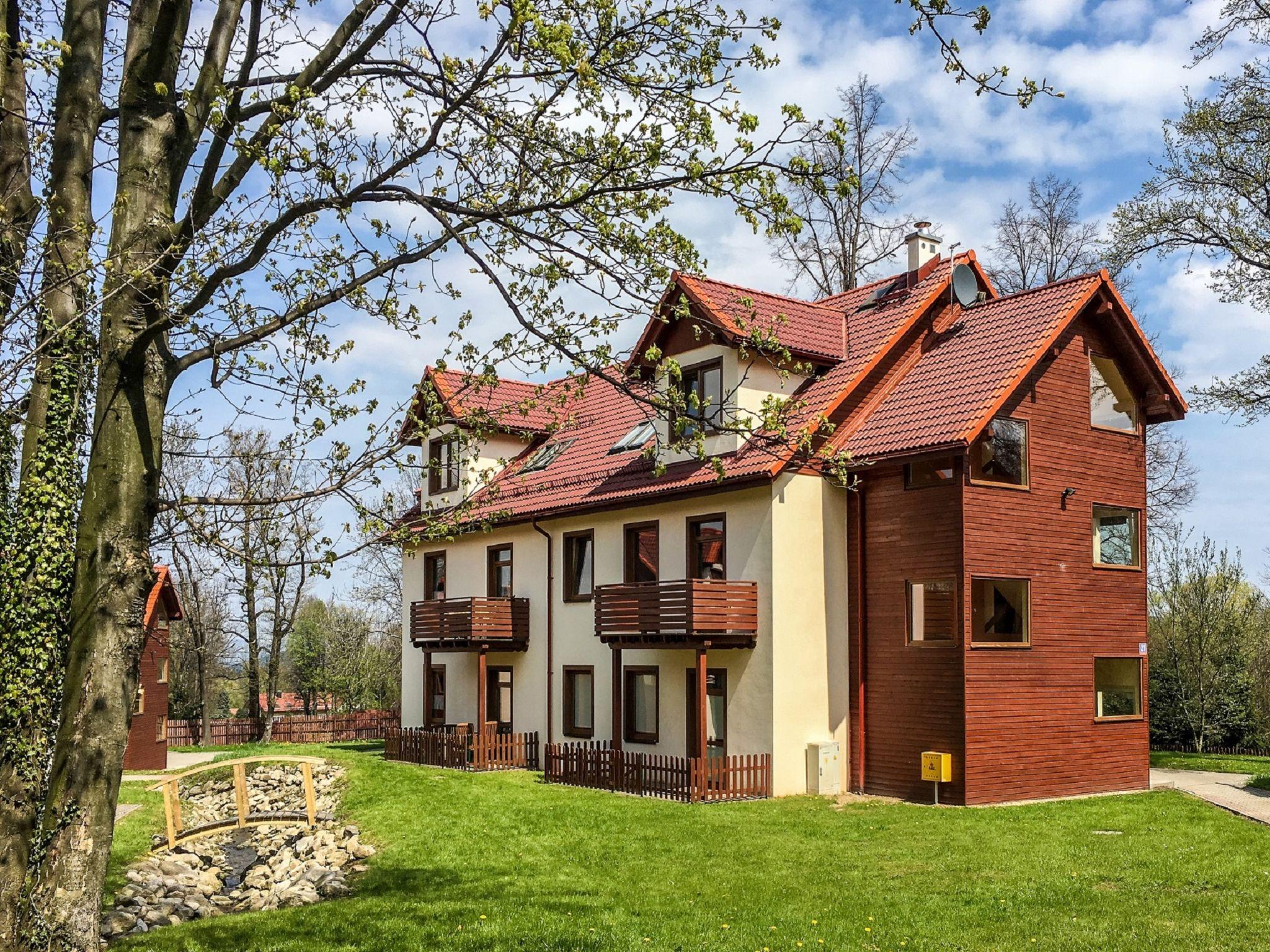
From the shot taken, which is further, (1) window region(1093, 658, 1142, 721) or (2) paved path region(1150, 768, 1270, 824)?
(1) window region(1093, 658, 1142, 721)

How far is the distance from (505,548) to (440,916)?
16.5m

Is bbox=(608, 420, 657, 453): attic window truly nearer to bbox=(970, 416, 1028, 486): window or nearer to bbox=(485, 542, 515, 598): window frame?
bbox=(485, 542, 515, 598): window frame

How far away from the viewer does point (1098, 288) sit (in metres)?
20.4

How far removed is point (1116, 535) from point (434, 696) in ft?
54.7

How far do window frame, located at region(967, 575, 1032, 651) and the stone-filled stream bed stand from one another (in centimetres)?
963

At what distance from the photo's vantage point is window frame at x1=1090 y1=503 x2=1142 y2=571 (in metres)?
20.6

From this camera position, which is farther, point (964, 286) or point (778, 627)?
point (964, 286)

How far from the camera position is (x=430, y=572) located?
99.6ft

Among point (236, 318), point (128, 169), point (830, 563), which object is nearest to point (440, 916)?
point (236, 318)

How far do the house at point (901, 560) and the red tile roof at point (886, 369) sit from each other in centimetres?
7

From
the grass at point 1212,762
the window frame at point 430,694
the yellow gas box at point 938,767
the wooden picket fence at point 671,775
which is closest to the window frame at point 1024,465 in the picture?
the yellow gas box at point 938,767

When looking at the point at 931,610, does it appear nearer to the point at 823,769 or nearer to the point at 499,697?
the point at 823,769

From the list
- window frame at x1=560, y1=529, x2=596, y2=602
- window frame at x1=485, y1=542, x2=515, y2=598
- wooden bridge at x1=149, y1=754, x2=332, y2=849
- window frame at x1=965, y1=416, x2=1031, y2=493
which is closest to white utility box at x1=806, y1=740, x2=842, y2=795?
window frame at x1=965, y1=416, x2=1031, y2=493

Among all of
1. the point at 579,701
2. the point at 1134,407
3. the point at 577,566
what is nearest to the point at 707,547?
the point at 577,566
